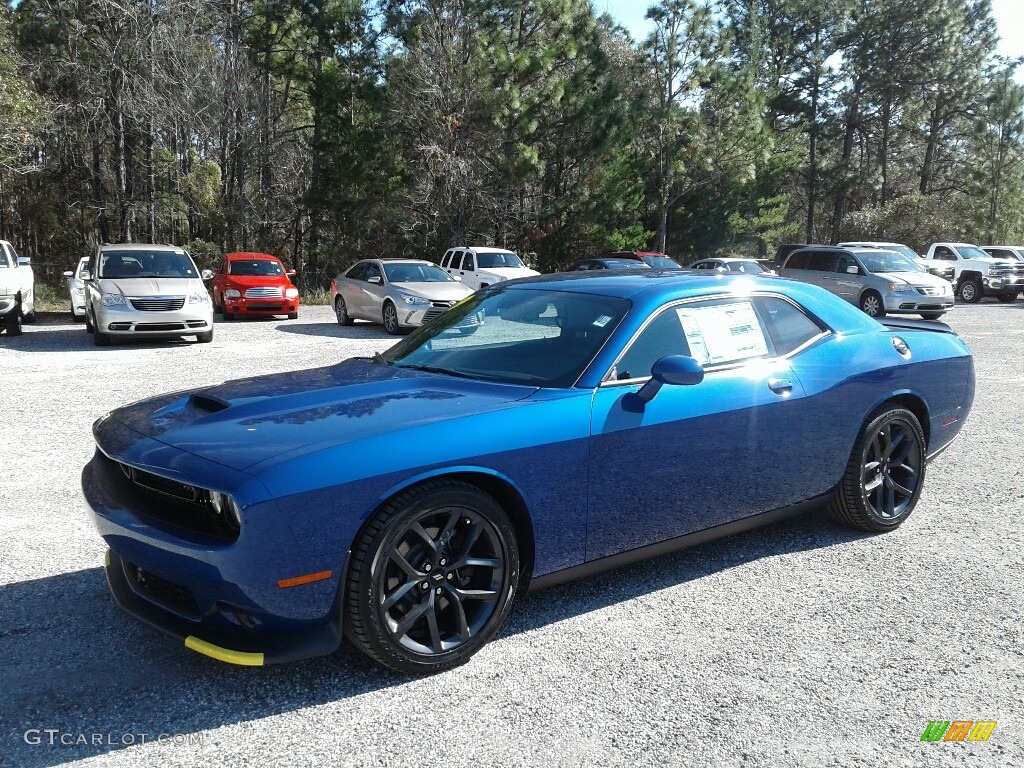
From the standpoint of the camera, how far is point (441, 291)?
1717cm

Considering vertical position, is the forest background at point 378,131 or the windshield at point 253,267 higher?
the forest background at point 378,131

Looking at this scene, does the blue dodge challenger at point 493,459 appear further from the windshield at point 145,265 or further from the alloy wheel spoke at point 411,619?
the windshield at point 145,265

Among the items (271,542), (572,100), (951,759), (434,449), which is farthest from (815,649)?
(572,100)

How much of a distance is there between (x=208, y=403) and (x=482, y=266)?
1870 cm

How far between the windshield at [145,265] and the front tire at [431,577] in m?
13.0

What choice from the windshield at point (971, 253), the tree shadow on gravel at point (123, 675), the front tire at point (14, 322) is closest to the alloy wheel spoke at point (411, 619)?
the tree shadow on gravel at point (123, 675)

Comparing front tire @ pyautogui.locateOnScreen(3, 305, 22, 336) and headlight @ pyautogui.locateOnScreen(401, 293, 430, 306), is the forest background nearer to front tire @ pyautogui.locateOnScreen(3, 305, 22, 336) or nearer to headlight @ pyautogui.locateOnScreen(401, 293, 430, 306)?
front tire @ pyautogui.locateOnScreen(3, 305, 22, 336)

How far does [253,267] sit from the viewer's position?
71.1 ft

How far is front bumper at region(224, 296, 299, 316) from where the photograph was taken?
20203 millimetres

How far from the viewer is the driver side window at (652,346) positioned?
12.9ft

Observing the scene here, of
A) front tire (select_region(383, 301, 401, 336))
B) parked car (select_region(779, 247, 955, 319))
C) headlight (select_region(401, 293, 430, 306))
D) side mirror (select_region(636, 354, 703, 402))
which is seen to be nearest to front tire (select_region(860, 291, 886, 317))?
parked car (select_region(779, 247, 955, 319))

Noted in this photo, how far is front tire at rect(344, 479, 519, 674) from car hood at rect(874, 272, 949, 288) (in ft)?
63.6

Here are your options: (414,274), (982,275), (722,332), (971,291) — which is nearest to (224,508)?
(722,332)

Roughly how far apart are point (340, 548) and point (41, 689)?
3.93 feet
